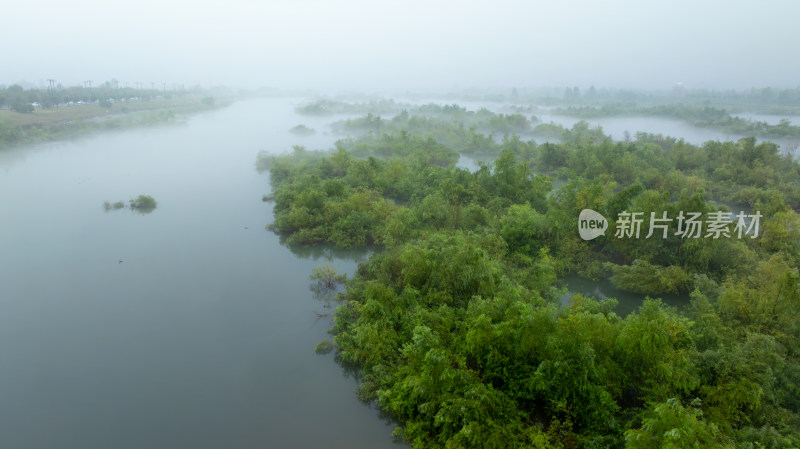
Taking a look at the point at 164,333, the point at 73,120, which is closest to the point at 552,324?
the point at 164,333

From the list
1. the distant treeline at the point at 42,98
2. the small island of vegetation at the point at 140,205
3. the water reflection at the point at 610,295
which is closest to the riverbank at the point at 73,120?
the distant treeline at the point at 42,98

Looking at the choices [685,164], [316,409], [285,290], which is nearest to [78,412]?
[316,409]

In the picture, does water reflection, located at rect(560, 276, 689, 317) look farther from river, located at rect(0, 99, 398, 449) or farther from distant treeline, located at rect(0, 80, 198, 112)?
distant treeline, located at rect(0, 80, 198, 112)

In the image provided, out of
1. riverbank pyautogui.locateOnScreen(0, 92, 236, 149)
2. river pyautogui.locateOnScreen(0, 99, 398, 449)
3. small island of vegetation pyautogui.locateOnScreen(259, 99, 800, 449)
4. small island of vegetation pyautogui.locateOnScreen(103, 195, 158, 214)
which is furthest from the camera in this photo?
riverbank pyautogui.locateOnScreen(0, 92, 236, 149)

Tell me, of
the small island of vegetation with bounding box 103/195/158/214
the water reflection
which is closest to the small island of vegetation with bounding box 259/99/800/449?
the water reflection

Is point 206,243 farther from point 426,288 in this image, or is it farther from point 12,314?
point 426,288

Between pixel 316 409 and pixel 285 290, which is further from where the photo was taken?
pixel 285 290

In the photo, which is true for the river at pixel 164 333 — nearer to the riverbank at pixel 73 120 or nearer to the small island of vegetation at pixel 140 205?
the small island of vegetation at pixel 140 205
